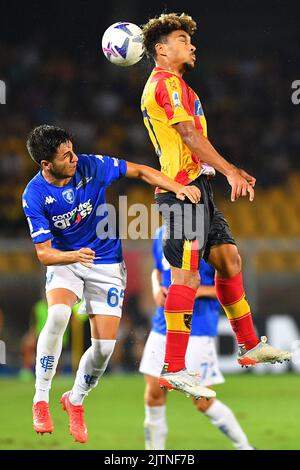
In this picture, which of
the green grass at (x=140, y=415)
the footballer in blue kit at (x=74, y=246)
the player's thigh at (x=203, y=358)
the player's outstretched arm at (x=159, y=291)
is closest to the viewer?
the footballer in blue kit at (x=74, y=246)

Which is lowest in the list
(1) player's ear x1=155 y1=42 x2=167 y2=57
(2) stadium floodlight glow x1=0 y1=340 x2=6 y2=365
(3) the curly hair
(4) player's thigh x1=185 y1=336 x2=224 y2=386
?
A: (2) stadium floodlight glow x1=0 y1=340 x2=6 y2=365

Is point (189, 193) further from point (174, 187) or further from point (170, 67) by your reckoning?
point (170, 67)

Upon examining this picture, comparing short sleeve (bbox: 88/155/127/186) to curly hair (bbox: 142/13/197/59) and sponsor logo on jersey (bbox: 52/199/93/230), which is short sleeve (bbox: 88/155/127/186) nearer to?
sponsor logo on jersey (bbox: 52/199/93/230)

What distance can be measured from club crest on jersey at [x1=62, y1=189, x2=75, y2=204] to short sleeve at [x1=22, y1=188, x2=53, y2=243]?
0.17m

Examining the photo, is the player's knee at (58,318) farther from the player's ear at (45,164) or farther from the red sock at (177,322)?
the player's ear at (45,164)

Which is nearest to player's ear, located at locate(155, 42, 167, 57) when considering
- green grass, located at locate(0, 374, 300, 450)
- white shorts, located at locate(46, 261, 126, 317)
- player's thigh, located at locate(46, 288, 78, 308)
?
white shorts, located at locate(46, 261, 126, 317)

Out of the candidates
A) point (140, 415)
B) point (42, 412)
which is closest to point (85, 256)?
point (42, 412)

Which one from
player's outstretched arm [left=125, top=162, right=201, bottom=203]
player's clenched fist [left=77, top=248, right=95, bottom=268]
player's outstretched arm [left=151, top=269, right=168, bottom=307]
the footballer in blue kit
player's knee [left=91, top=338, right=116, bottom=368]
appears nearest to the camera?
player's clenched fist [left=77, top=248, right=95, bottom=268]

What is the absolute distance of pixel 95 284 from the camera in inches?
273

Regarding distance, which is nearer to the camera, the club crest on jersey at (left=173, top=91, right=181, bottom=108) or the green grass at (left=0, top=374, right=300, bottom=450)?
the club crest on jersey at (left=173, top=91, right=181, bottom=108)

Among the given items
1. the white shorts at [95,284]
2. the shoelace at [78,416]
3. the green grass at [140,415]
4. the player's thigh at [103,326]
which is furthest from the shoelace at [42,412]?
the green grass at [140,415]

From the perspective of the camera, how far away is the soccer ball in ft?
22.3

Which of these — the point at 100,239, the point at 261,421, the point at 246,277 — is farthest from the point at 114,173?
the point at 246,277

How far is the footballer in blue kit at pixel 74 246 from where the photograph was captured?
6512 mm
